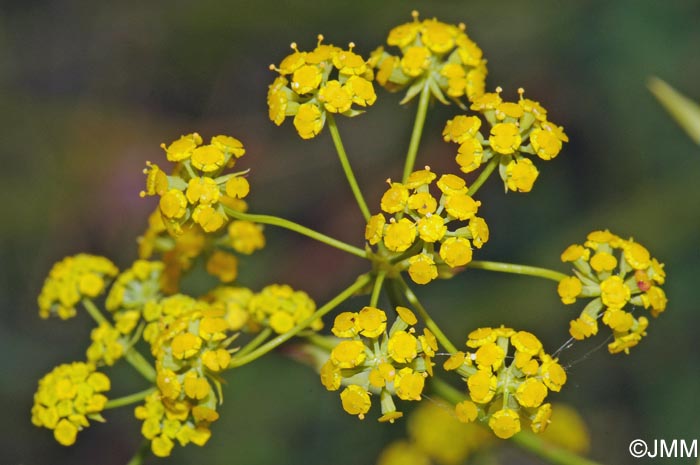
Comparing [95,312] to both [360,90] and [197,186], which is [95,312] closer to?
[197,186]

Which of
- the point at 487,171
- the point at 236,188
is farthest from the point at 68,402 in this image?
the point at 487,171

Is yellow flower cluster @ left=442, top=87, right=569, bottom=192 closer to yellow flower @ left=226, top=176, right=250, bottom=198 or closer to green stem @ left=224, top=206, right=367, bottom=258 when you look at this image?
green stem @ left=224, top=206, right=367, bottom=258

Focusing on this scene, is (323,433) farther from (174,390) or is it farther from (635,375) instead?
(174,390)

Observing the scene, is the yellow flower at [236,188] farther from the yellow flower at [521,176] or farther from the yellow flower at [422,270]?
the yellow flower at [521,176]

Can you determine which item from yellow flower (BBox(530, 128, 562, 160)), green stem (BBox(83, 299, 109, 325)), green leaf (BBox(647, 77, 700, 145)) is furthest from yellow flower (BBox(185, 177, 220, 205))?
green leaf (BBox(647, 77, 700, 145))

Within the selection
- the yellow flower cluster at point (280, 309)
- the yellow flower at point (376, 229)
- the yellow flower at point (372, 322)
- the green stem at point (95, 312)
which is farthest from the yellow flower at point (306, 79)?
the green stem at point (95, 312)

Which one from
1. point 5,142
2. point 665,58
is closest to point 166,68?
point 5,142
